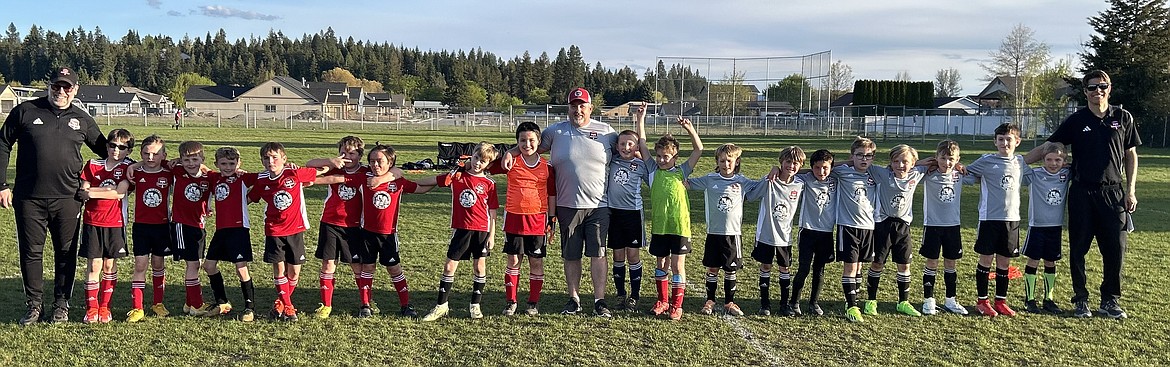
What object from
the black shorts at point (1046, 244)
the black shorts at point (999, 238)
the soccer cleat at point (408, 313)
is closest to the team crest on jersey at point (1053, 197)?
the black shorts at point (1046, 244)

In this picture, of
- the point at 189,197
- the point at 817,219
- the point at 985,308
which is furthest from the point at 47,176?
the point at 985,308

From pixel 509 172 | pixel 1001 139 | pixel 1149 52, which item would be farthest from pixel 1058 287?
pixel 1149 52

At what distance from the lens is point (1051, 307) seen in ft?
20.0

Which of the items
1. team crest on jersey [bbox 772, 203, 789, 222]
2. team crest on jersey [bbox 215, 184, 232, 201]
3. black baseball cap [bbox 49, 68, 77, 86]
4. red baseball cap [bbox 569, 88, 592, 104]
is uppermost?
black baseball cap [bbox 49, 68, 77, 86]

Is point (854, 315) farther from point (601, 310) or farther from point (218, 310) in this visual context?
point (218, 310)

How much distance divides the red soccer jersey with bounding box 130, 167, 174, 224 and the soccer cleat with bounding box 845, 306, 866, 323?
188 inches

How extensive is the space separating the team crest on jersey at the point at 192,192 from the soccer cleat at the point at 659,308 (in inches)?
127

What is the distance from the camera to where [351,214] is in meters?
5.71

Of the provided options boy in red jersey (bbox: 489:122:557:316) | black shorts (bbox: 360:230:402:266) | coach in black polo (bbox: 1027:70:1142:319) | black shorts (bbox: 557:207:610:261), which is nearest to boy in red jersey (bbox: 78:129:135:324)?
black shorts (bbox: 360:230:402:266)

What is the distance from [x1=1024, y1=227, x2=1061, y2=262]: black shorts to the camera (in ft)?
20.0

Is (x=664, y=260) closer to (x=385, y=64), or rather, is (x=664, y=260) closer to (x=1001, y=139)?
(x=1001, y=139)

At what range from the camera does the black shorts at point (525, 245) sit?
18.9ft

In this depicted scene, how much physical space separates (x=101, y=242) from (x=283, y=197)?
48.3 inches

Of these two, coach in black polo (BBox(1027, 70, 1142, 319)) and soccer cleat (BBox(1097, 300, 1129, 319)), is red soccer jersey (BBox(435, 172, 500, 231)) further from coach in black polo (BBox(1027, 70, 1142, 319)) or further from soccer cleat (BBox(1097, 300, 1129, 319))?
soccer cleat (BBox(1097, 300, 1129, 319))
